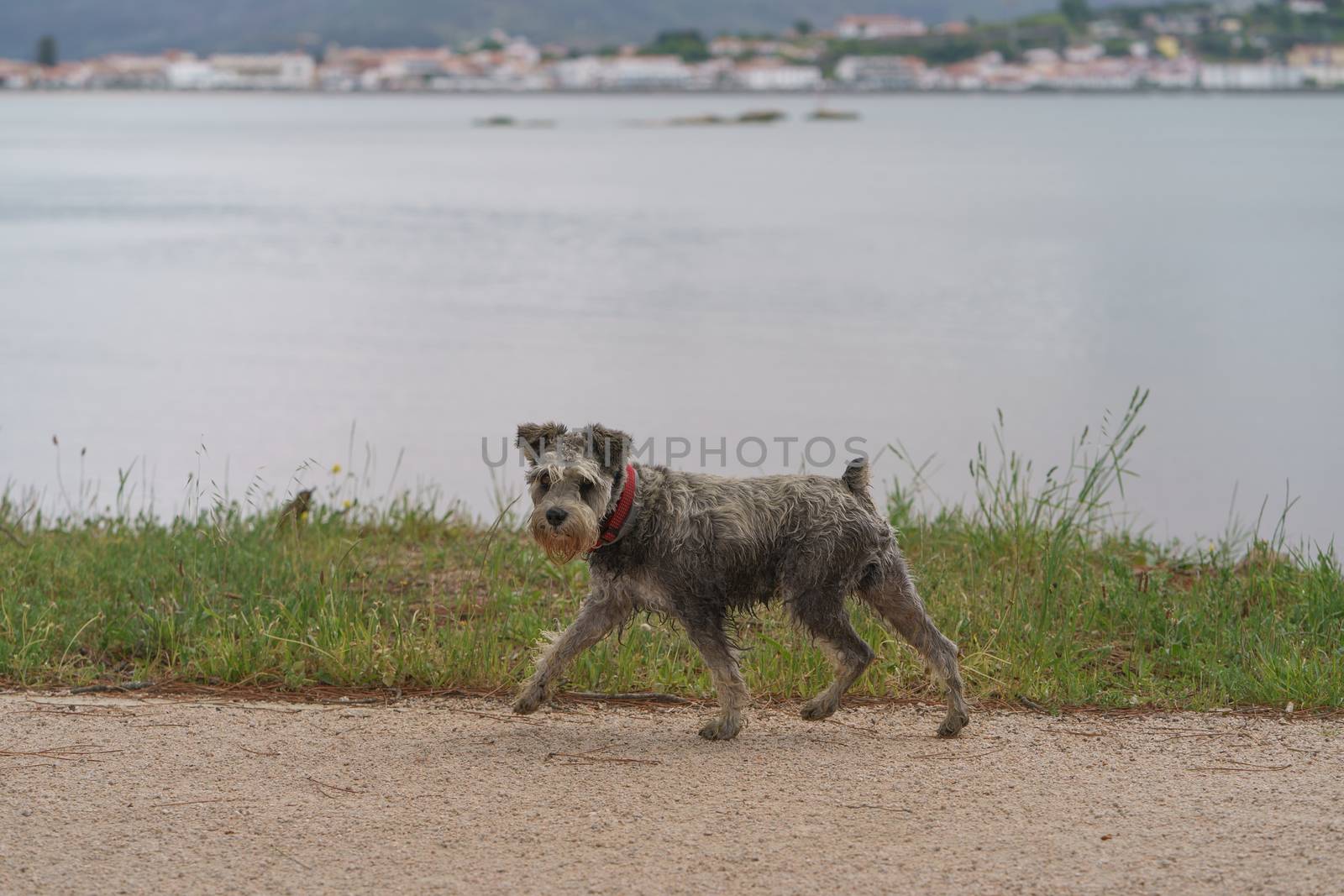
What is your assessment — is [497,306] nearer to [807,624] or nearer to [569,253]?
[569,253]

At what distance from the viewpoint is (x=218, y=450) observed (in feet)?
49.9

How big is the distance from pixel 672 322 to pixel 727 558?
18.1 meters

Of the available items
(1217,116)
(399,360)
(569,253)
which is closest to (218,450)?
(399,360)

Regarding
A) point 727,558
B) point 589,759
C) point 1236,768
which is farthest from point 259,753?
point 1236,768

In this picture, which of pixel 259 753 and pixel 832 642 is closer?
pixel 259 753

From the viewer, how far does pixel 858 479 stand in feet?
20.4

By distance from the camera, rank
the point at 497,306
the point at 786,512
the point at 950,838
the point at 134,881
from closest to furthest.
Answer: the point at 134,881 < the point at 950,838 < the point at 786,512 < the point at 497,306

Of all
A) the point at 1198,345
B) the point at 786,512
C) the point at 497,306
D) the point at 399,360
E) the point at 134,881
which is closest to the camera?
the point at 134,881

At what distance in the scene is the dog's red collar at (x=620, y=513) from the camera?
590 centimetres

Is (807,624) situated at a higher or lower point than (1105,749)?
higher

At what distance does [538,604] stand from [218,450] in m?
8.01

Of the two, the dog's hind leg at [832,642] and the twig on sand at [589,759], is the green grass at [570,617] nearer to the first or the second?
the dog's hind leg at [832,642]

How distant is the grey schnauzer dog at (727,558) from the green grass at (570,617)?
1.23ft

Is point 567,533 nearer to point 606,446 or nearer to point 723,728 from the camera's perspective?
point 606,446
